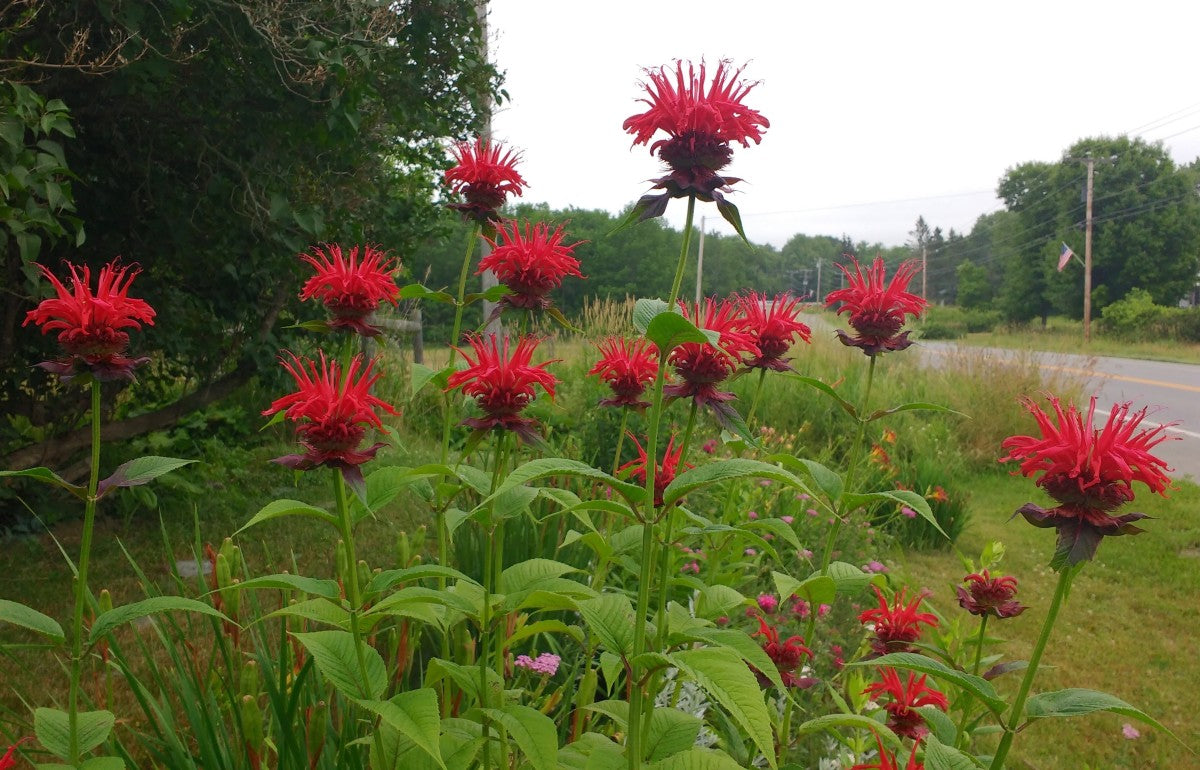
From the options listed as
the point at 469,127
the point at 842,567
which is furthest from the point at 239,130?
the point at 842,567

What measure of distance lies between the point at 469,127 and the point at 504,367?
4156 mm

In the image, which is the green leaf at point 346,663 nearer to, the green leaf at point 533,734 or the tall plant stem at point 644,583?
the green leaf at point 533,734

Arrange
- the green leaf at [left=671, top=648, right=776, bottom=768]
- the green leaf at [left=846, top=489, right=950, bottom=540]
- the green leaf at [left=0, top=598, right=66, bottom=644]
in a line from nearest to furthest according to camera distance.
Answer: the green leaf at [left=671, top=648, right=776, bottom=768]
the green leaf at [left=0, top=598, right=66, bottom=644]
the green leaf at [left=846, top=489, right=950, bottom=540]

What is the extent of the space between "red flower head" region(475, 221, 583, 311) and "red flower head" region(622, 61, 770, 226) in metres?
0.58

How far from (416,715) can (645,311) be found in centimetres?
71

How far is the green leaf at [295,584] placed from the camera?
114 centimetres

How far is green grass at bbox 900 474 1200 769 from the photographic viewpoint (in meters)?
3.22

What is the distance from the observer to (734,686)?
103 cm

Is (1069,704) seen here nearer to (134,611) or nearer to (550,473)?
(550,473)

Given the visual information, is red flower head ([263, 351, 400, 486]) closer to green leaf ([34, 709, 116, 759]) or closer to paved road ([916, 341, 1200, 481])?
green leaf ([34, 709, 116, 759])

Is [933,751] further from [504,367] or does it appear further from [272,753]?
[272,753]

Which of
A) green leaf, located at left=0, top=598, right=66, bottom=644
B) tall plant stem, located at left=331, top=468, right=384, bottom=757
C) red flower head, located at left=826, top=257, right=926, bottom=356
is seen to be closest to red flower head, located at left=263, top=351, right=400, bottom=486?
tall plant stem, located at left=331, top=468, right=384, bottom=757

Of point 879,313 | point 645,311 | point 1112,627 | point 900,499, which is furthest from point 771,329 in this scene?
point 1112,627

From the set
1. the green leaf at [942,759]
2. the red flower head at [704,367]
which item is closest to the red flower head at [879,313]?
the red flower head at [704,367]
